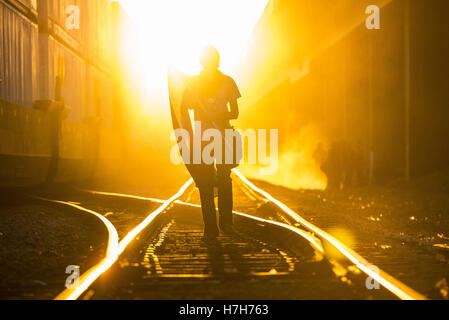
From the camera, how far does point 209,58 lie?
17.9ft

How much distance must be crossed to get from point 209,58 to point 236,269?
7.75ft

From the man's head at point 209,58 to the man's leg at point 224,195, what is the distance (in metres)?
1.02

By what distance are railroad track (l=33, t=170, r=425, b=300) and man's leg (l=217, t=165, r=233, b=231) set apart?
0.20 metres

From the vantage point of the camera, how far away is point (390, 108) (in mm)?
15219

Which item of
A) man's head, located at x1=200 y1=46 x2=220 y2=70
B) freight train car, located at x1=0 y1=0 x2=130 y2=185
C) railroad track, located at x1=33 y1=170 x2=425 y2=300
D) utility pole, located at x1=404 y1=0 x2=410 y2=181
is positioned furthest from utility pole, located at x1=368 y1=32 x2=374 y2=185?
man's head, located at x1=200 y1=46 x2=220 y2=70

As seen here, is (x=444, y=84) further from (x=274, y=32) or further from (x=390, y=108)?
(x=274, y=32)

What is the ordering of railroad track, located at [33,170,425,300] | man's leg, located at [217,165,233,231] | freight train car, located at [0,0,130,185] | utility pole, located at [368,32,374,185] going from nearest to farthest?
1. railroad track, located at [33,170,425,300]
2. man's leg, located at [217,165,233,231]
3. freight train car, located at [0,0,130,185]
4. utility pole, located at [368,32,374,185]

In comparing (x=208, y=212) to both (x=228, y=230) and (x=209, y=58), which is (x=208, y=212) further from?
(x=209, y=58)

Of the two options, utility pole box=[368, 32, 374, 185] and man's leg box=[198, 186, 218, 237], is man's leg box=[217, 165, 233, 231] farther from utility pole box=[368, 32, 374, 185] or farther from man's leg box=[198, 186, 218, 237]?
utility pole box=[368, 32, 374, 185]

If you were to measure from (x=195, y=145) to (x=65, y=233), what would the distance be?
2183 millimetres

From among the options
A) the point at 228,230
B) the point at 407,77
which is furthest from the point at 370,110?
the point at 228,230

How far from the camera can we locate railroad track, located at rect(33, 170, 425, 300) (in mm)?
3236

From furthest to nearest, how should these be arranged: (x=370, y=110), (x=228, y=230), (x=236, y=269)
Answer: (x=370, y=110) → (x=228, y=230) → (x=236, y=269)
